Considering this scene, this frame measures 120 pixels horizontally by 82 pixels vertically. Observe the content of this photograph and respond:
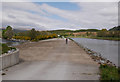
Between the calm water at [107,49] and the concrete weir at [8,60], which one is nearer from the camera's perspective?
the concrete weir at [8,60]

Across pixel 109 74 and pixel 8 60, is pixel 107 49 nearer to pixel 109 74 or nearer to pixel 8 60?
pixel 109 74

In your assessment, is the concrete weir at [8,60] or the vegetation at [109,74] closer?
the vegetation at [109,74]

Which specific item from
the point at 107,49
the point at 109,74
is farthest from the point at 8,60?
the point at 107,49

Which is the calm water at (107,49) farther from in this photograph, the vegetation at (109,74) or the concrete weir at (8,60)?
the concrete weir at (8,60)

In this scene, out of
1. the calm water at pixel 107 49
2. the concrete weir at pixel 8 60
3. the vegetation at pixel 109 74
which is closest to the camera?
the vegetation at pixel 109 74

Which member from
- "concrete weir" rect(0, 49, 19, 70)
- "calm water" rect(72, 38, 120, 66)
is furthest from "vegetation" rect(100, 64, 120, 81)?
"calm water" rect(72, 38, 120, 66)

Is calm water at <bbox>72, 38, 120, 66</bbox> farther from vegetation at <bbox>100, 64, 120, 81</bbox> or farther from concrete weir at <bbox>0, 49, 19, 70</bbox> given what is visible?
concrete weir at <bbox>0, 49, 19, 70</bbox>

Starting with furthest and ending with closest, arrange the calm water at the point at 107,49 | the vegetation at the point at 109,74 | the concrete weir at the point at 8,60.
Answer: the calm water at the point at 107,49, the concrete weir at the point at 8,60, the vegetation at the point at 109,74

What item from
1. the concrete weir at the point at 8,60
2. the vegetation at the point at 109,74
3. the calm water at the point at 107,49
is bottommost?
the calm water at the point at 107,49

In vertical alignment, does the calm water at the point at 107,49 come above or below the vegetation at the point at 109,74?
below

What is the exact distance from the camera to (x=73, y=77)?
664cm

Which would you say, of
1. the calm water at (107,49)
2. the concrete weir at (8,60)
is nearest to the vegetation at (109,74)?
the concrete weir at (8,60)

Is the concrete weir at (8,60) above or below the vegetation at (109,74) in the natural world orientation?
above

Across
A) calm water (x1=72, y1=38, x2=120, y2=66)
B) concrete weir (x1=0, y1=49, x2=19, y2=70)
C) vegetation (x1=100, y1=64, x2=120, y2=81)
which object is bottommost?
calm water (x1=72, y1=38, x2=120, y2=66)
